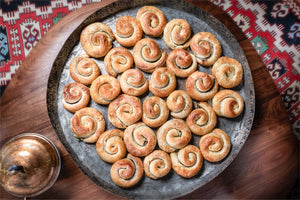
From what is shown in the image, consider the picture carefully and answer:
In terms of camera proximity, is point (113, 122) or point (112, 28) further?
point (112, 28)

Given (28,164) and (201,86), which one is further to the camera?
(201,86)

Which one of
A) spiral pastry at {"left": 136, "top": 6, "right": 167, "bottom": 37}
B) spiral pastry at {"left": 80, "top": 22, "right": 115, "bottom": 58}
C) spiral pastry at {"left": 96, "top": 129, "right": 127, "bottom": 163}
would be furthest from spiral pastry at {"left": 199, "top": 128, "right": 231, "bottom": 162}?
spiral pastry at {"left": 80, "top": 22, "right": 115, "bottom": 58}

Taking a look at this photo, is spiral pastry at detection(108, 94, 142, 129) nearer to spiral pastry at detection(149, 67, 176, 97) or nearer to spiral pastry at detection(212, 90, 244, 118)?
spiral pastry at detection(149, 67, 176, 97)

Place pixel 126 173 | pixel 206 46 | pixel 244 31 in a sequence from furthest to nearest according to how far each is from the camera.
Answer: pixel 244 31
pixel 206 46
pixel 126 173

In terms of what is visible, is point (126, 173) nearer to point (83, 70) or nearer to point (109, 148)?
point (109, 148)

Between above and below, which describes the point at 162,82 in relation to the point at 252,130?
above

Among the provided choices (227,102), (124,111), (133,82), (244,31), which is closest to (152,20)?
(133,82)

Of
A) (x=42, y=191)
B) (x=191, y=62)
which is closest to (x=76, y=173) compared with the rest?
(x=42, y=191)

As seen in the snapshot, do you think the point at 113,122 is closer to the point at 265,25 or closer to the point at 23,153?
the point at 23,153
